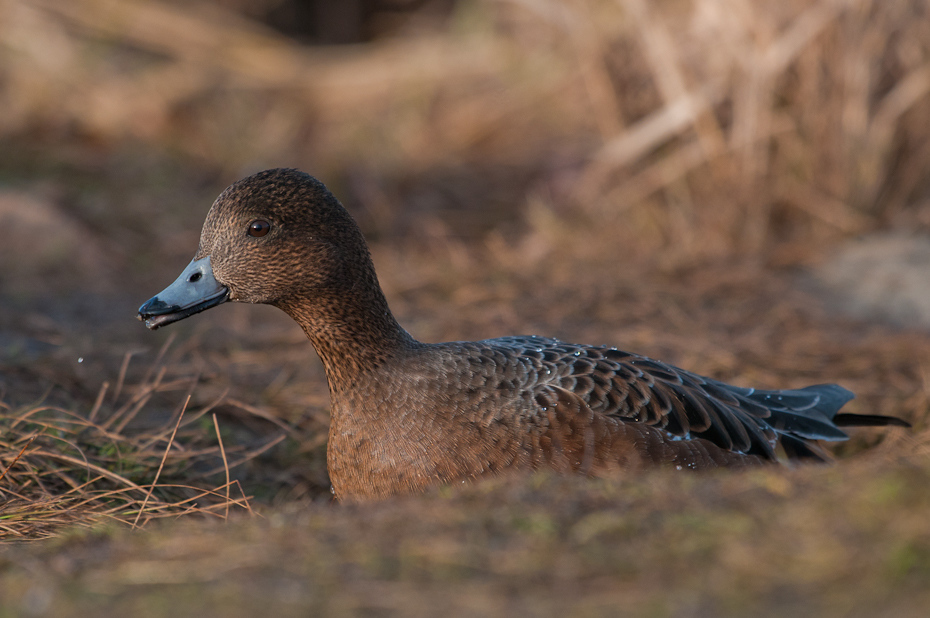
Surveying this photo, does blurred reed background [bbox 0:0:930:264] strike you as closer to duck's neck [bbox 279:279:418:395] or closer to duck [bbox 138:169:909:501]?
duck [bbox 138:169:909:501]

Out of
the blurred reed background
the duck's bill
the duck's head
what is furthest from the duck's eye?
the blurred reed background

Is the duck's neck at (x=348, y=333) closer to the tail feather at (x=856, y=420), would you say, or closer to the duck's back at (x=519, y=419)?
the duck's back at (x=519, y=419)

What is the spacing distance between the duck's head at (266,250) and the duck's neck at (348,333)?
1.4 inches

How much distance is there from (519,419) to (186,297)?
3.70 ft

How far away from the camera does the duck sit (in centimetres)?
294

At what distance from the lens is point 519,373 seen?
3104 millimetres

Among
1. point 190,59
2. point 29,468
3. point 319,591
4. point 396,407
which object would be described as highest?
point 190,59

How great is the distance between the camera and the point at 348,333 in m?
3.13

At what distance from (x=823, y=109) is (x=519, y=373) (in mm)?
3683

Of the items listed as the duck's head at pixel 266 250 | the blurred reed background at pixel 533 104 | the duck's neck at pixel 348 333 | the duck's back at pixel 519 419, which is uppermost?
the blurred reed background at pixel 533 104

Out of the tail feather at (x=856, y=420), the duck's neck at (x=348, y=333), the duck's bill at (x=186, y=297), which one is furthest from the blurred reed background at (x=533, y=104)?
the duck's bill at (x=186, y=297)

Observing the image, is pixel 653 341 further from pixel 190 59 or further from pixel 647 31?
pixel 190 59

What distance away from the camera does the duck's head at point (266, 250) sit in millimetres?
3062

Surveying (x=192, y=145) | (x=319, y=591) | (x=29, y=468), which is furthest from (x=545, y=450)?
(x=192, y=145)
